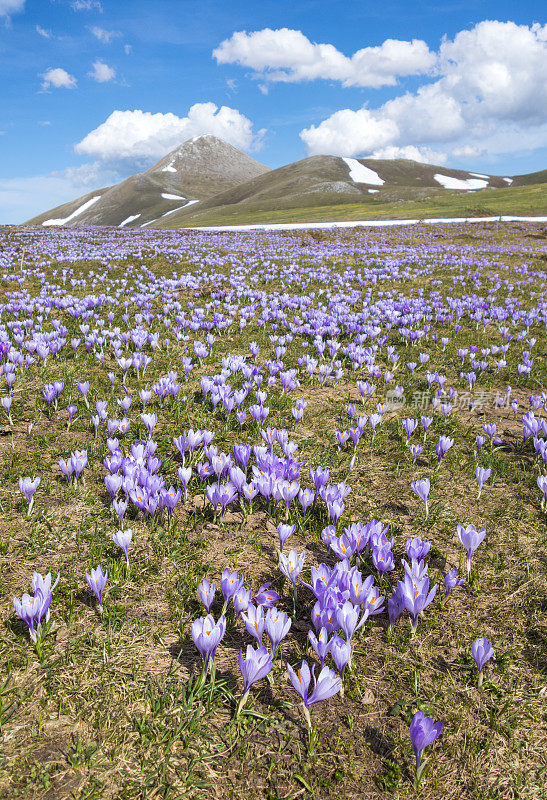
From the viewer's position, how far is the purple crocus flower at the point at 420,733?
1762 millimetres

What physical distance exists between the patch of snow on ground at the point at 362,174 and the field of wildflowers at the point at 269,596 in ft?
457

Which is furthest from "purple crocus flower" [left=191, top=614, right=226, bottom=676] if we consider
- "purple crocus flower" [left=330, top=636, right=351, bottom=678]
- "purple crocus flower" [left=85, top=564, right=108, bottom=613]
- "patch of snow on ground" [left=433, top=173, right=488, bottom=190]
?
"patch of snow on ground" [left=433, top=173, right=488, bottom=190]

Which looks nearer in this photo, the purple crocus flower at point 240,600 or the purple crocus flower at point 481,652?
the purple crocus flower at point 481,652

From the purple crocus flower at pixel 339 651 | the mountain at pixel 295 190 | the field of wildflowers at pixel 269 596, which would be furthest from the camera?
the mountain at pixel 295 190

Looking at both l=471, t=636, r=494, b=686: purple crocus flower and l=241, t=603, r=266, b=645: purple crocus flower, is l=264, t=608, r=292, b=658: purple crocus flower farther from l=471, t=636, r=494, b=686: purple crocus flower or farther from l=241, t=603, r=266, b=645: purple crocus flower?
l=471, t=636, r=494, b=686: purple crocus flower

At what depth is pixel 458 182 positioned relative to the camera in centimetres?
13600

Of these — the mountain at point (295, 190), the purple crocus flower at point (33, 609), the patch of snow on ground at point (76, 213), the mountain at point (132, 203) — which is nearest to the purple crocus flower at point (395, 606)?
the purple crocus flower at point (33, 609)

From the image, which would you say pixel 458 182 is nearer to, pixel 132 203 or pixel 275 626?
pixel 132 203

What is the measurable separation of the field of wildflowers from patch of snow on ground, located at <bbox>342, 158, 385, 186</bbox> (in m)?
139

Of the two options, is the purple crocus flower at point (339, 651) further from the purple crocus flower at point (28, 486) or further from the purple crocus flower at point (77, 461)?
the purple crocus flower at point (77, 461)

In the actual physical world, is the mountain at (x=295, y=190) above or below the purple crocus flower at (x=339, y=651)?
above

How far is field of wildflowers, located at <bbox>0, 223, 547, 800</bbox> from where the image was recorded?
6.27 ft

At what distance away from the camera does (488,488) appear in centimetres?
406

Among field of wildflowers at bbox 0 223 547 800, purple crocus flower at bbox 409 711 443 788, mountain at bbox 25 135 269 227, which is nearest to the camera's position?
purple crocus flower at bbox 409 711 443 788
